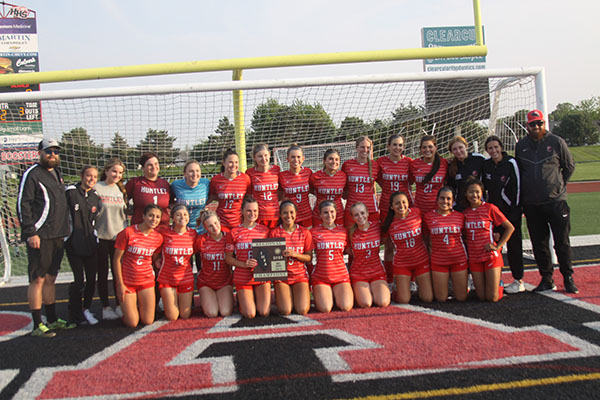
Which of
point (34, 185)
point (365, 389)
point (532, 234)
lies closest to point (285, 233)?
point (365, 389)

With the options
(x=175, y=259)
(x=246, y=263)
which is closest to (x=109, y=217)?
(x=175, y=259)

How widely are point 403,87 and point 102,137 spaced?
426cm

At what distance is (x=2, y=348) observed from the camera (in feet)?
11.4

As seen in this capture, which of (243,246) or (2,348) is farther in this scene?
(243,246)

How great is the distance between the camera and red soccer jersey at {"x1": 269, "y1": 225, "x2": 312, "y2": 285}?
4137 mm

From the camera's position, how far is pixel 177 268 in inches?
162

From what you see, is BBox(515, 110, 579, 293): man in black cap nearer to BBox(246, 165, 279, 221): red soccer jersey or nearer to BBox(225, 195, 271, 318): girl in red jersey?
BBox(246, 165, 279, 221): red soccer jersey

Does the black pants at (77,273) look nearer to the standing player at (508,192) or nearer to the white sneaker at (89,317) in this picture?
the white sneaker at (89,317)

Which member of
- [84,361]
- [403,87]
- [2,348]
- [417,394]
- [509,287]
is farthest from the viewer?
[403,87]

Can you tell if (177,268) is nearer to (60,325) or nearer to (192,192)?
(192,192)

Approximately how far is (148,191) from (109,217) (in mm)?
465

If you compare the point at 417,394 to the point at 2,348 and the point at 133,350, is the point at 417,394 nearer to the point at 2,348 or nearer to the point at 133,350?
the point at 133,350

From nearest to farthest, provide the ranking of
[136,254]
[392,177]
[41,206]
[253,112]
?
1. [41,206]
2. [136,254]
3. [392,177]
4. [253,112]

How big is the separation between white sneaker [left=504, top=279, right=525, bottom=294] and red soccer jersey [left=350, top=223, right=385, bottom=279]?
1.38m
